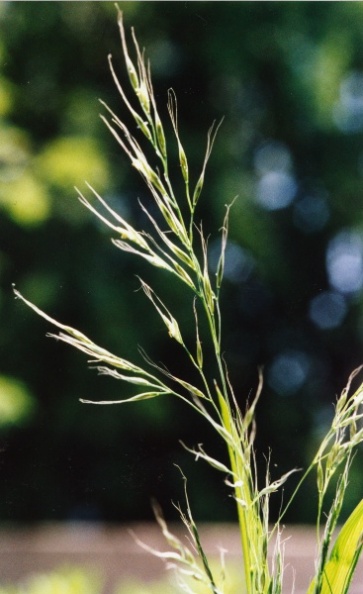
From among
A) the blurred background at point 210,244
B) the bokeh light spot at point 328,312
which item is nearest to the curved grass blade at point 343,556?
the blurred background at point 210,244

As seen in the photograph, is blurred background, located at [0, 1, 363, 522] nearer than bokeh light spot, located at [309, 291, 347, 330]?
Yes

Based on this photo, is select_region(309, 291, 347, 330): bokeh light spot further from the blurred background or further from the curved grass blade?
the curved grass blade

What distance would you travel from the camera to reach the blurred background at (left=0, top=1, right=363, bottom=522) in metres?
3.36

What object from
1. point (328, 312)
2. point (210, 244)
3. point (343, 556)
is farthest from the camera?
point (328, 312)

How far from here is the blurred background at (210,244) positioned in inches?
132

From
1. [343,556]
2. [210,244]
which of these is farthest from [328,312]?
[343,556]

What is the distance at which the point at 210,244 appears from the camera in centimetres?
365

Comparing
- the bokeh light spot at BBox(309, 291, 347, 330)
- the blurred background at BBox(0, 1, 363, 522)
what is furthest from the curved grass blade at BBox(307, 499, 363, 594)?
the bokeh light spot at BBox(309, 291, 347, 330)

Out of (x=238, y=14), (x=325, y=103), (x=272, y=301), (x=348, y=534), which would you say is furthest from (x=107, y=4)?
(x=348, y=534)

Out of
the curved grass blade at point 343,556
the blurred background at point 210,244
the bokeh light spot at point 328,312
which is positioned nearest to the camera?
the curved grass blade at point 343,556

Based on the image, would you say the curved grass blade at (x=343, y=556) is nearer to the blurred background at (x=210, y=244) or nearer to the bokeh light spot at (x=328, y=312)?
the blurred background at (x=210, y=244)

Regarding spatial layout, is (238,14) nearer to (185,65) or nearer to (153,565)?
(185,65)

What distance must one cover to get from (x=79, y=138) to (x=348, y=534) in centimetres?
288

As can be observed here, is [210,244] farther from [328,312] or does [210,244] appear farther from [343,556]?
[343,556]
